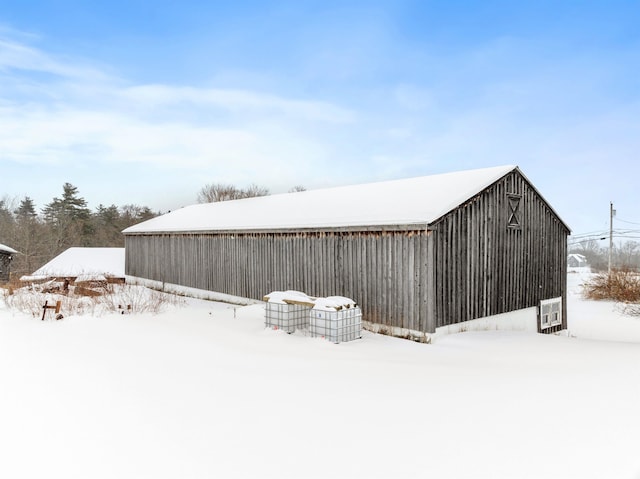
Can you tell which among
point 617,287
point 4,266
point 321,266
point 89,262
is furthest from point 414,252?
point 4,266

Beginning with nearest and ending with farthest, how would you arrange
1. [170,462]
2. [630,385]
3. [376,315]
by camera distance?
[170,462] < [630,385] < [376,315]

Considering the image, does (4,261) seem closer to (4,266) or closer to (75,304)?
(4,266)

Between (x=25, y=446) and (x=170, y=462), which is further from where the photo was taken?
(x=25, y=446)

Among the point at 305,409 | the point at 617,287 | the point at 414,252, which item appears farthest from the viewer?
the point at 617,287

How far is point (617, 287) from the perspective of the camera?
2261 cm

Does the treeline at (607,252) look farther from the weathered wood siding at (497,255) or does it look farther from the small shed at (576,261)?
the weathered wood siding at (497,255)

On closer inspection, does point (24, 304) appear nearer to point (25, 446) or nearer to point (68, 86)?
point (25, 446)

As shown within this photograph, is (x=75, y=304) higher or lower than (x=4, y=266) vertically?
lower

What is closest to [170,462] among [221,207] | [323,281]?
[323,281]

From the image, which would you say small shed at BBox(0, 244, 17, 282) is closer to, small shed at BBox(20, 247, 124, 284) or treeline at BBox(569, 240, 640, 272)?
small shed at BBox(20, 247, 124, 284)

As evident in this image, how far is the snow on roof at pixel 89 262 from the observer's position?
2559 cm

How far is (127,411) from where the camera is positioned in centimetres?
471

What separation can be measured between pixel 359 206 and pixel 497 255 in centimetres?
419

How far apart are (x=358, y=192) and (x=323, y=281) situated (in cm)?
449
